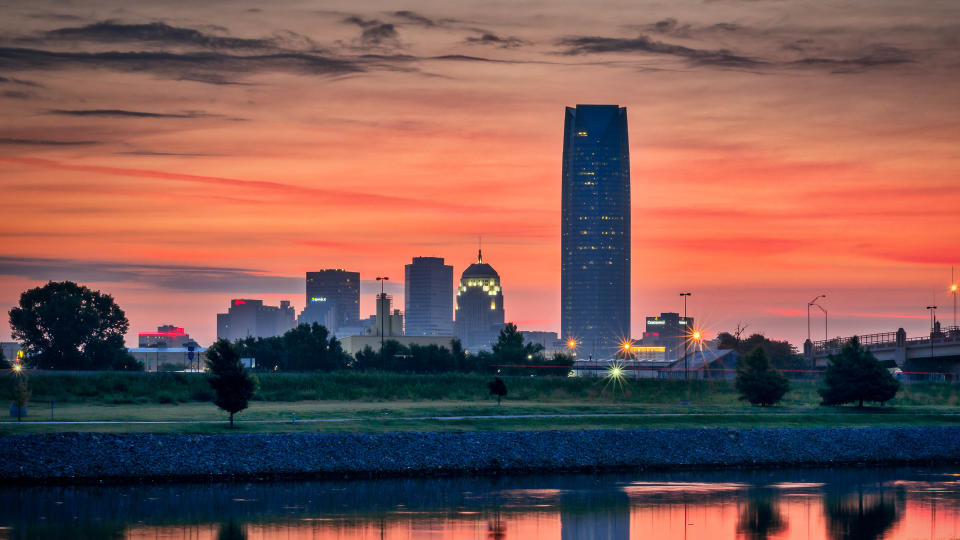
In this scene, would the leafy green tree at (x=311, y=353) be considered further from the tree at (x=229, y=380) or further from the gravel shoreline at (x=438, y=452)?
the gravel shoreline at (x=438, y=452)

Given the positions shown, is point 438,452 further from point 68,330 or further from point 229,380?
point 68,330

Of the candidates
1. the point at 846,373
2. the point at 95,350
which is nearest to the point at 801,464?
the point at 846,373

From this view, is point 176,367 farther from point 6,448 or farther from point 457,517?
point 457,517

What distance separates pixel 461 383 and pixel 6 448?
174 feet

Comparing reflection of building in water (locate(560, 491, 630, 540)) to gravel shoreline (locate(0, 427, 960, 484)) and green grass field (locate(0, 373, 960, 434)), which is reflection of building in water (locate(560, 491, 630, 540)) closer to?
gravel shoreline (locate(0, 427, 960, 484))

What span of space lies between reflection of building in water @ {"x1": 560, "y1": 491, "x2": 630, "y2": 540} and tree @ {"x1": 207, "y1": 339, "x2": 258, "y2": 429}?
22.3 meters

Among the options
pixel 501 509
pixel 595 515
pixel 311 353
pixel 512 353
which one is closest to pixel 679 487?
pixel 595 515

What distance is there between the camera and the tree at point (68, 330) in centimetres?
15488

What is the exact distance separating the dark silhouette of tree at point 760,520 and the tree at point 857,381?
126 ft

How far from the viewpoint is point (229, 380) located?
2827 inches

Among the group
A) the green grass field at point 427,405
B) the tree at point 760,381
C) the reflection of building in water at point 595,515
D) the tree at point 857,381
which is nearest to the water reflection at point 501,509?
the reflection of building in water at point 595,515

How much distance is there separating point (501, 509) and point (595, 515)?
14.5 ft

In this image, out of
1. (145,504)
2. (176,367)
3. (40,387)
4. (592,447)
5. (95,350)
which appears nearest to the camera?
(145,504)

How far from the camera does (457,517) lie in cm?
5231
